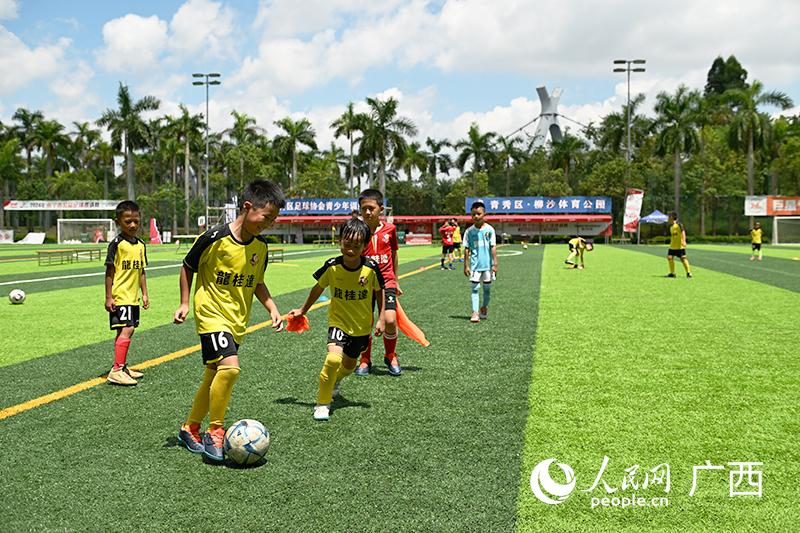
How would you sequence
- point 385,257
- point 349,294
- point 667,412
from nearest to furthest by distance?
point 349,294 < point 667,412 < point 385,257

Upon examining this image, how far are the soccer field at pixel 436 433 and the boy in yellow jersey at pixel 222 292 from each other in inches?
15.0

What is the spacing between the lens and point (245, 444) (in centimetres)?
366

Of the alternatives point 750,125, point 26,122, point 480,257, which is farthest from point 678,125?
point 26,122

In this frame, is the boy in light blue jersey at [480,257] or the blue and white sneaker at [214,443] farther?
the boy in light blue jersey at [480,257]

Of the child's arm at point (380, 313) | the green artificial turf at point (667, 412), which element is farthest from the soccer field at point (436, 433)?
the child's arm at point (380, 313)

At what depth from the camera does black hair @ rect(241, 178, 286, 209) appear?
12.3ft

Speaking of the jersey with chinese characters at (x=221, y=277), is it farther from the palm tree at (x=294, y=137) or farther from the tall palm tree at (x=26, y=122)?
the tall palm tree at (x=26, y=122)

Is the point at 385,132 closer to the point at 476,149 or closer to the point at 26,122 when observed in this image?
the point at 476,149

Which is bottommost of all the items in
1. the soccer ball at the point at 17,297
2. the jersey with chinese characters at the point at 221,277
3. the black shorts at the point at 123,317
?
the soccer ball at the point at 17,297

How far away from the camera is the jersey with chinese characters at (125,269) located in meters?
5.67

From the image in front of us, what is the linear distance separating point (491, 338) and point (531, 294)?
544 cm

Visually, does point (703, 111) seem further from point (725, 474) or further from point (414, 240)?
point (725, 474)

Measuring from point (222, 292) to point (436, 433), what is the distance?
6.04 feet

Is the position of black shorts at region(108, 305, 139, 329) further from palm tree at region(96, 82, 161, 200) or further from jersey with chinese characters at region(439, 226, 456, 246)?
palm tree at region(96, 82, 161, 200)
